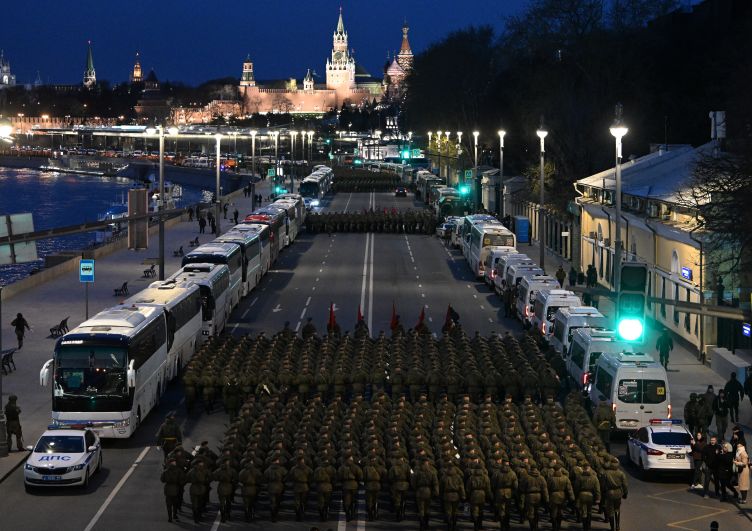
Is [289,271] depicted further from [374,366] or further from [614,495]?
[614,495]

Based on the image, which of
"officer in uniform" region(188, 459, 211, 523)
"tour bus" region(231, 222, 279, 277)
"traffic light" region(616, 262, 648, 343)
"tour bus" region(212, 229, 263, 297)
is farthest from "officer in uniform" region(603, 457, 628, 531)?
"tour bus" region(231, 222, 279, 277)

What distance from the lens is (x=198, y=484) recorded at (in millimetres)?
22359

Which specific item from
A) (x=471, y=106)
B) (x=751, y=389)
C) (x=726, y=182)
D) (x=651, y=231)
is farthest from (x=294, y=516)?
(x=471, y=106)

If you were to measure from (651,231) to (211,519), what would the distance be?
2663cm

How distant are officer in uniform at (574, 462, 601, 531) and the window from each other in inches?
264

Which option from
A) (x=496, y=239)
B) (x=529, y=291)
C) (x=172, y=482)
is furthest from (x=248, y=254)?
(x=172, y=482)

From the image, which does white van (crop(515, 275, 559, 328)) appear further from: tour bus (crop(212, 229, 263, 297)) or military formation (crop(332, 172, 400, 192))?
military formation (crop(332, 172, 400, 192))

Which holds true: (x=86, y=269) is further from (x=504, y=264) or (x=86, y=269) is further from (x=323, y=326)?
(x=504, y=264)

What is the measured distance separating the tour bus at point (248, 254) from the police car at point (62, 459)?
25214mm

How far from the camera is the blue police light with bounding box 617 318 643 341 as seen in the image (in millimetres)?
24281

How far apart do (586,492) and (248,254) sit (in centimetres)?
3198

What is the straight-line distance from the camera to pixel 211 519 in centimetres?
2272

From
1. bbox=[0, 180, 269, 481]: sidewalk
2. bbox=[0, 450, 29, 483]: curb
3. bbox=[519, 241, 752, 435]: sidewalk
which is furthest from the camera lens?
bbox=[519, 241, 752, 435]: sidewalk

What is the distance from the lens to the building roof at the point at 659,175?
148 feet
